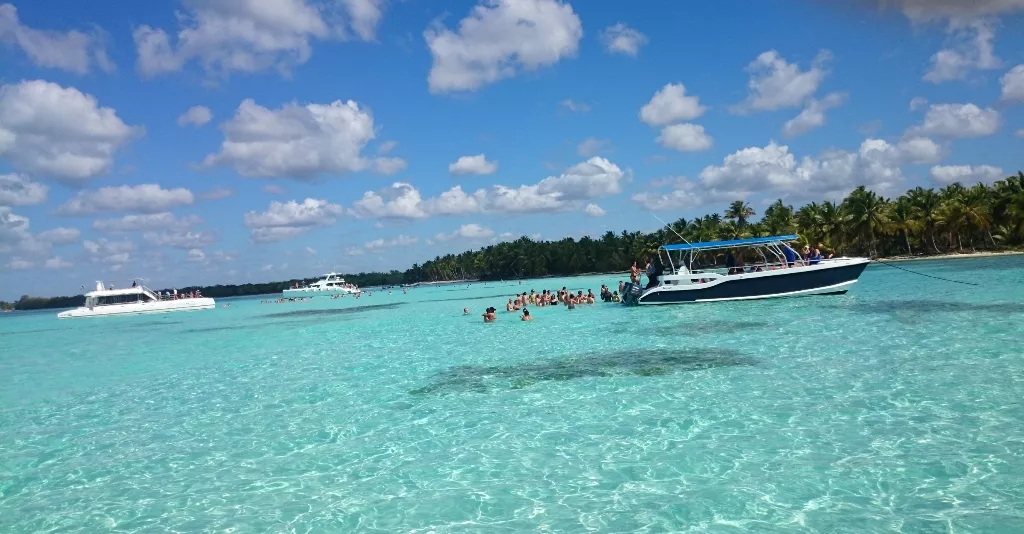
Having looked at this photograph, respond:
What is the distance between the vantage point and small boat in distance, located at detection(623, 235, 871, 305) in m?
30.4

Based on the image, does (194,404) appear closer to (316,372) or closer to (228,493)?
(316,372)

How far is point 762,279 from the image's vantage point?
3070cm

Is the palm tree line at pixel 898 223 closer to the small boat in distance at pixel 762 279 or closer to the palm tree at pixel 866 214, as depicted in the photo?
the palm tree at pixel 866 214

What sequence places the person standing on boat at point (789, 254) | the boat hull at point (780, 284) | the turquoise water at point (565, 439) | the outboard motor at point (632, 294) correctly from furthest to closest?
the outboard motor at point (632, 294) < the person standing on boat at point (789, 254) < the boat hull at point (780, 284) < the turquoise water at point (565, 439)

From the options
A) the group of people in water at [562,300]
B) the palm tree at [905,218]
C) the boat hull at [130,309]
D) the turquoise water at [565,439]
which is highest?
the palm tree at [905,218]

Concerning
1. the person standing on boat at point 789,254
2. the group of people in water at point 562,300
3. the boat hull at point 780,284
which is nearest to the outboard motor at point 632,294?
the group of people in water at point 562,300

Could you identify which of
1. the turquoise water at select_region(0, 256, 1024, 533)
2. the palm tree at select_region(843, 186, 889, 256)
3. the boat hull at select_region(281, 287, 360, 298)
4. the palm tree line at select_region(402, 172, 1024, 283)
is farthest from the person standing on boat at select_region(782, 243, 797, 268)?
the boat hull at select_region(281, 287, 360, 298)

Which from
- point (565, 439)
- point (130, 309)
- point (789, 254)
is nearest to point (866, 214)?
point (789, 254)

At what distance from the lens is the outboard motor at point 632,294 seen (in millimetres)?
34281

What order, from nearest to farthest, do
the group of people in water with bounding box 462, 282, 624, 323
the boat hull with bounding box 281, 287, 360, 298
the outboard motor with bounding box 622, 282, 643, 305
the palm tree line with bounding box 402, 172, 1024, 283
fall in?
1. the outboard motor with bounding box 622, 282, 643, 305
2. the group of people in water with bounding box 462, 282, 624, 323
3. the palm tree line with bounding box 402, 172, 1024, 283
4. the boat hull with bounding box 281, 287, 360, 298

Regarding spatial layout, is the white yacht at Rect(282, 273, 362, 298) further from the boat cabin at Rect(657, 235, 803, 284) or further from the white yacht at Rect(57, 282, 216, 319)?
the boat cabin at Rect(657, 235, 803, 284)

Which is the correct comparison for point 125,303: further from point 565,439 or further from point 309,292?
point 565,439

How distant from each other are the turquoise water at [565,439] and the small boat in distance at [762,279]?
947 centimetres

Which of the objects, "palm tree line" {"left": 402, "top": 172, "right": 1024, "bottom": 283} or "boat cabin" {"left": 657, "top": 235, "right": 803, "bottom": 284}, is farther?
"palm tree line" {"left": 402, "top": 172, "right": 1024, "bottom": 283}
